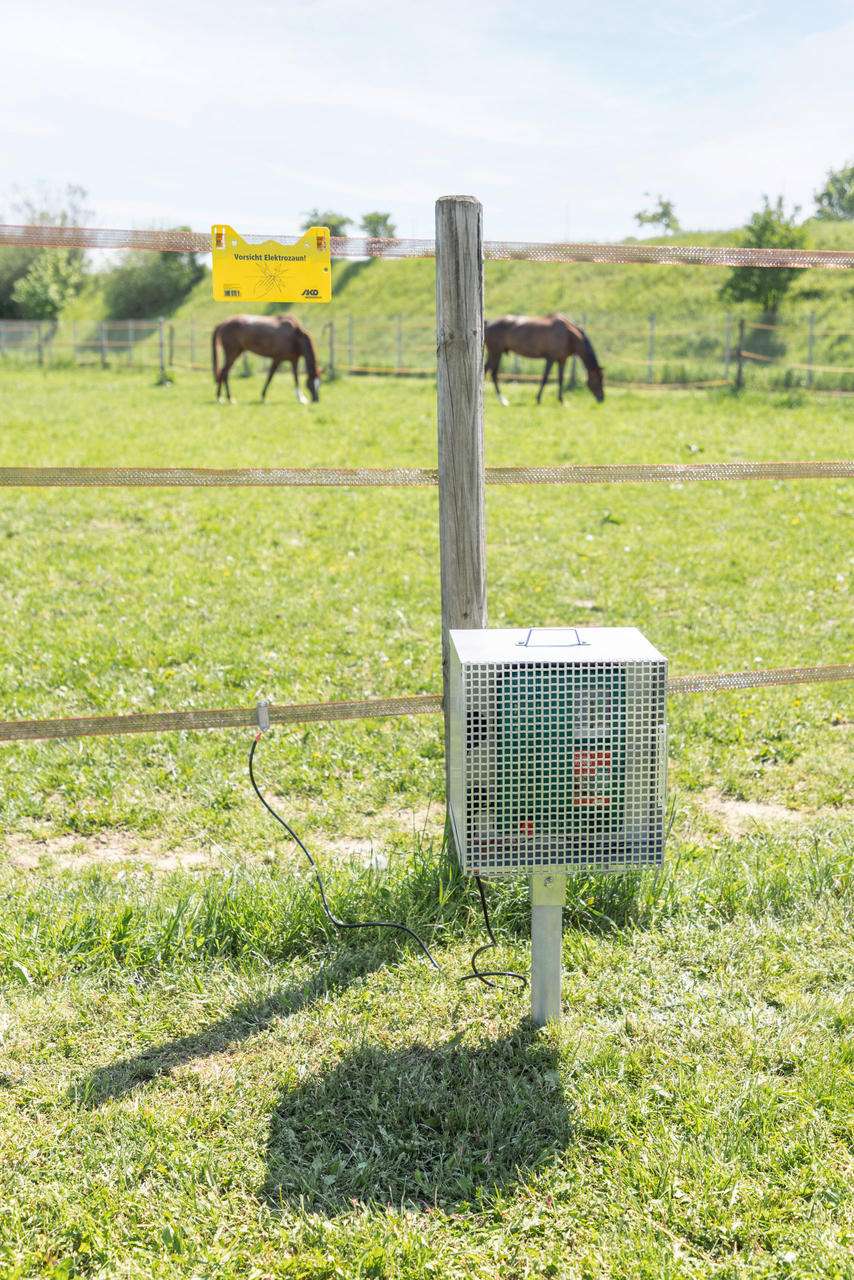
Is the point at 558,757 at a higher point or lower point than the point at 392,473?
lower

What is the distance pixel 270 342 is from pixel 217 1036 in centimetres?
1933

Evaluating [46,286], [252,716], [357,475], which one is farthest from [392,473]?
[46,286]

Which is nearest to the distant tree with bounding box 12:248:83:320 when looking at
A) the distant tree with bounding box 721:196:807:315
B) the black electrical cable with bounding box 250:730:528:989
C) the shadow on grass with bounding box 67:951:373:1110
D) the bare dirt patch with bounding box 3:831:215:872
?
the distant tree with bounding box 721:196:807:315

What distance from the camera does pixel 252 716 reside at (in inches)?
119

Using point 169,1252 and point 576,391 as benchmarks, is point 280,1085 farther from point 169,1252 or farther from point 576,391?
point 576,391

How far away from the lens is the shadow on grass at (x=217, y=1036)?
2348mm

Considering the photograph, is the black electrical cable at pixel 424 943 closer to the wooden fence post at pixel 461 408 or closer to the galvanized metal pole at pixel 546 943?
the galvanized metal pole at pixel 546 943

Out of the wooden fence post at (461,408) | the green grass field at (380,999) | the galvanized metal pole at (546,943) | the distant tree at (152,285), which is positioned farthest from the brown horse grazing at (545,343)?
the distant tree at (152,285)

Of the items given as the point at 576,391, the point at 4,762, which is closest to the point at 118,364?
the point at 576,391

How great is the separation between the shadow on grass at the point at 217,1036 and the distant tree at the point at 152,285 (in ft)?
178

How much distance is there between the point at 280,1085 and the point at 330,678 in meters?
2.88

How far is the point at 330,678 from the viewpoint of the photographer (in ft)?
16.8

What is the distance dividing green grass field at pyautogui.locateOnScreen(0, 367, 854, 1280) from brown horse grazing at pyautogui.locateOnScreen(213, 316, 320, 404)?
14.8 meters

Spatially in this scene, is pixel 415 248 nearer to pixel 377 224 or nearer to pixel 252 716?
pixel 252 716
